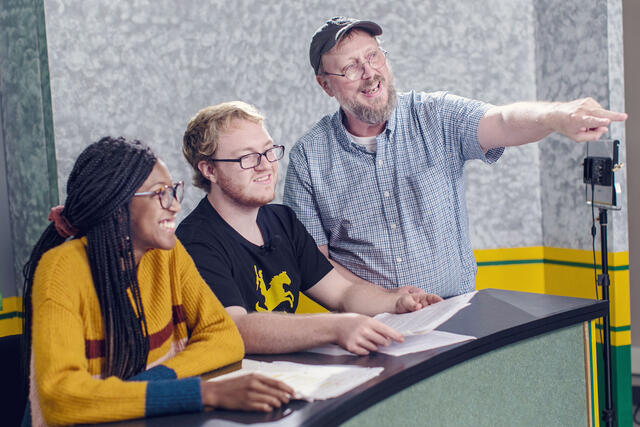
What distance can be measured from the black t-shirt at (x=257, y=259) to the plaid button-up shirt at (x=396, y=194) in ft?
1.20

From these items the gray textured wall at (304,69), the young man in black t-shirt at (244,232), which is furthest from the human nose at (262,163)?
the gray textured wall at (304,69)

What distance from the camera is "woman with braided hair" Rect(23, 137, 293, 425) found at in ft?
4.13

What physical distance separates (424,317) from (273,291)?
0.47 metres

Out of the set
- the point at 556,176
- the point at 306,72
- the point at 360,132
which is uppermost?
the point at 306,72

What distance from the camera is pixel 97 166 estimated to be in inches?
58.1

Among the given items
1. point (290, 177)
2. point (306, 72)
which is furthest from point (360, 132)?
point (306, 72)

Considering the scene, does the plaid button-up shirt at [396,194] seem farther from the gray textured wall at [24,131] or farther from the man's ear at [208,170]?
the gray textured wall at [24,131]

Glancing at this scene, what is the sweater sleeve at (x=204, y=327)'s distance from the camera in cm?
153

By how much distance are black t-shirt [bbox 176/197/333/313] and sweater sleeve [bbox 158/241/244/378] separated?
187mm

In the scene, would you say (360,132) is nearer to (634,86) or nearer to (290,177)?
(290,177)

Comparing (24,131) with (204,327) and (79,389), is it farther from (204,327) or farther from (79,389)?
(79,389)

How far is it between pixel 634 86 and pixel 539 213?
850 millimetres

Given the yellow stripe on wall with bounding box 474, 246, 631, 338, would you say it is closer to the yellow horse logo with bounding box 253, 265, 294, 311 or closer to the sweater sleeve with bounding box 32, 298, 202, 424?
the yellow horse logo with bounding box 253, 265, 294, 311

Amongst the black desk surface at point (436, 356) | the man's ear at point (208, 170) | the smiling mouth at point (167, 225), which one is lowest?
the black desk surface at point (436, 356)
